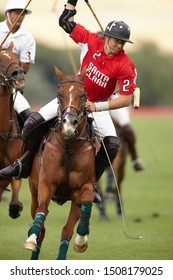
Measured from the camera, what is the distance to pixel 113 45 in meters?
10.1

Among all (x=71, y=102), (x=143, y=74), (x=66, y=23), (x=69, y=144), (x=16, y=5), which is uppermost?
(x=66, y=23)

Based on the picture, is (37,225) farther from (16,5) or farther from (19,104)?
(16,5)

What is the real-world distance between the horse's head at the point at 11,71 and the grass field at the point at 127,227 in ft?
7.14

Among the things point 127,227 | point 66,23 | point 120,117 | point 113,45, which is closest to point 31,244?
point 113,45

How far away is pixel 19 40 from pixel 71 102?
2.94 meters

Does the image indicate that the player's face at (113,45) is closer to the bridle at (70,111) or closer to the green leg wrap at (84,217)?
the bridle at (70,111)

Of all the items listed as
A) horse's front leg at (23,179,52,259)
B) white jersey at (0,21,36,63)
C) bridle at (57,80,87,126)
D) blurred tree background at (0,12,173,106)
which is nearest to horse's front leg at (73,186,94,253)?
horse's front leg at (23,179,52,259)

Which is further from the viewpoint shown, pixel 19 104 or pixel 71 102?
pixel 19 104

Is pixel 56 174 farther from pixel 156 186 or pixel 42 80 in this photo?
pixel 42 80

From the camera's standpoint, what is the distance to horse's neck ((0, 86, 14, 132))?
36.9 ft

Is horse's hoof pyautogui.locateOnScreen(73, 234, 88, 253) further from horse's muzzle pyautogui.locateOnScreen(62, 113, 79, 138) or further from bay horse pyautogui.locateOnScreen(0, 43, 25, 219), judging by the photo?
bay horse pyautogui.locateOnScreen(0, 43, 25, 219)

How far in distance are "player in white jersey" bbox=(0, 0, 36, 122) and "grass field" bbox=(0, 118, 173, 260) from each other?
186cm

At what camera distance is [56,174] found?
31.8 feet

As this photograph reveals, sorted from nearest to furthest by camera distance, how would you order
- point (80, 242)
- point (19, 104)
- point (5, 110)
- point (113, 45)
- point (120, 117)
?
1. point (80, 242)
2. point (113, 45)
3. point (5, 110)
4. point (19, 104)
5. point (120, 117)
